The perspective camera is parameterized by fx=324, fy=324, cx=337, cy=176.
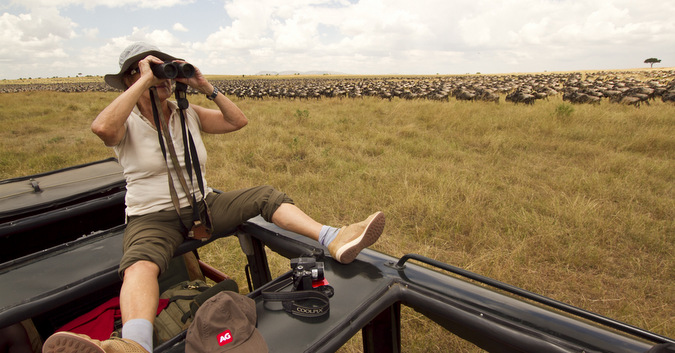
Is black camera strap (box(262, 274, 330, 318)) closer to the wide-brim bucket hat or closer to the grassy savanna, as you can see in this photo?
the grassy savanna

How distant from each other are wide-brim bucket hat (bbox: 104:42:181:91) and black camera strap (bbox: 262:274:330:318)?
4.98ft

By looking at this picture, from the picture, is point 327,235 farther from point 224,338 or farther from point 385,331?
point 224,338

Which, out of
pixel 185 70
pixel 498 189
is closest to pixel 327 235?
pixel 185 70

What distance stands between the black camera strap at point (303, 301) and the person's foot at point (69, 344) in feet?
1.76

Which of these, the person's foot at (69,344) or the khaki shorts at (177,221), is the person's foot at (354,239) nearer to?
the khaki shorts at (177,221)

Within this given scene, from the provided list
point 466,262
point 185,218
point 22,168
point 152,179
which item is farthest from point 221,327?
point 22,168

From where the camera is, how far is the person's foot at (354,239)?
4.96 ft

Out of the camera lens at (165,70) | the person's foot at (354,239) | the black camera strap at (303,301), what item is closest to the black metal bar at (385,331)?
the person's foot at (354,239)

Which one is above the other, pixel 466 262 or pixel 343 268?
pixel 343 268

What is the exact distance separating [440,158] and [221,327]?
18.6 ft

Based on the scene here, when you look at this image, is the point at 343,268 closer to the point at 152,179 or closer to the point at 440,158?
the point at 152,179

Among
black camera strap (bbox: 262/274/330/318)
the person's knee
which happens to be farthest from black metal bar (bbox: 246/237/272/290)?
black camera strap (bbox: 262/274/330/318)

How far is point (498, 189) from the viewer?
472 cm

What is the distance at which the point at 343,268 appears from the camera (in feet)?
4.91
